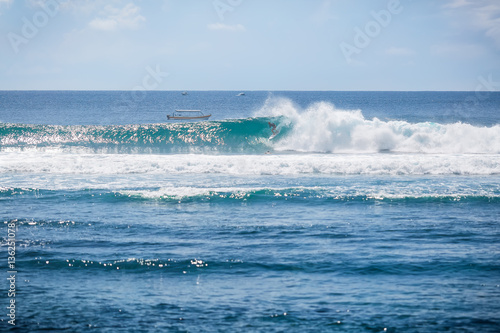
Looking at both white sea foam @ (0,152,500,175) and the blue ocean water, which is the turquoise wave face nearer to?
the blue ocean water

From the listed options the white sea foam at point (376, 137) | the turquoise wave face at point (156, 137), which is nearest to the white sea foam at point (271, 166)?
the white sea foam at point (376, 137)

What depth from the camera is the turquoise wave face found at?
34719mm

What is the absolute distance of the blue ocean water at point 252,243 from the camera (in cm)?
805

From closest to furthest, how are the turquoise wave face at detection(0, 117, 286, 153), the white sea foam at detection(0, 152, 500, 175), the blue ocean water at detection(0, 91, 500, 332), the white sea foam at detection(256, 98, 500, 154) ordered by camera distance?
1. the blue ocean water at detection(0, 91, 500, 332)
2. the white sea foam at detection(0, 152, 500, 175)
3. the white sea foam at detection(256, 98, 500, 154)
4. the turquoise wave face at detection(0, 117, 286, 153)

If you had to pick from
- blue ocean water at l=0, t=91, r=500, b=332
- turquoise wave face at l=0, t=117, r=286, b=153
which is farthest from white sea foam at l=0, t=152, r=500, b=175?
turquoise wave face at l=0, t=117, r=286, b=153

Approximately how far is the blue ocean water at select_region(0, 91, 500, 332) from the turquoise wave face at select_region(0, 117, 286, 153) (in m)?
9.10

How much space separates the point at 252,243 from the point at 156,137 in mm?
25780

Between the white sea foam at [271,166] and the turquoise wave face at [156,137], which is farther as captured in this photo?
the turquoise wave face at [156,137]

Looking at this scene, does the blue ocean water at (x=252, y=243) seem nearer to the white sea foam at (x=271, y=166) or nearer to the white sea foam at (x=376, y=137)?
the white sea foam at (x=271, y=166)

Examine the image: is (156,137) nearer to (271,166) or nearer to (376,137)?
(271,166)

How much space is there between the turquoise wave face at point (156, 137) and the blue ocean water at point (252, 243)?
9099 mm

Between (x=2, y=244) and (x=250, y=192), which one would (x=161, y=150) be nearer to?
(x=250, y=192)

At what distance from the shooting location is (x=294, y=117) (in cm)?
3644

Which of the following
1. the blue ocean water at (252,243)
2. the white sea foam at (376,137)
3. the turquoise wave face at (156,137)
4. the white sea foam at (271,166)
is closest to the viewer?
the blue ocean water at (252,243)
